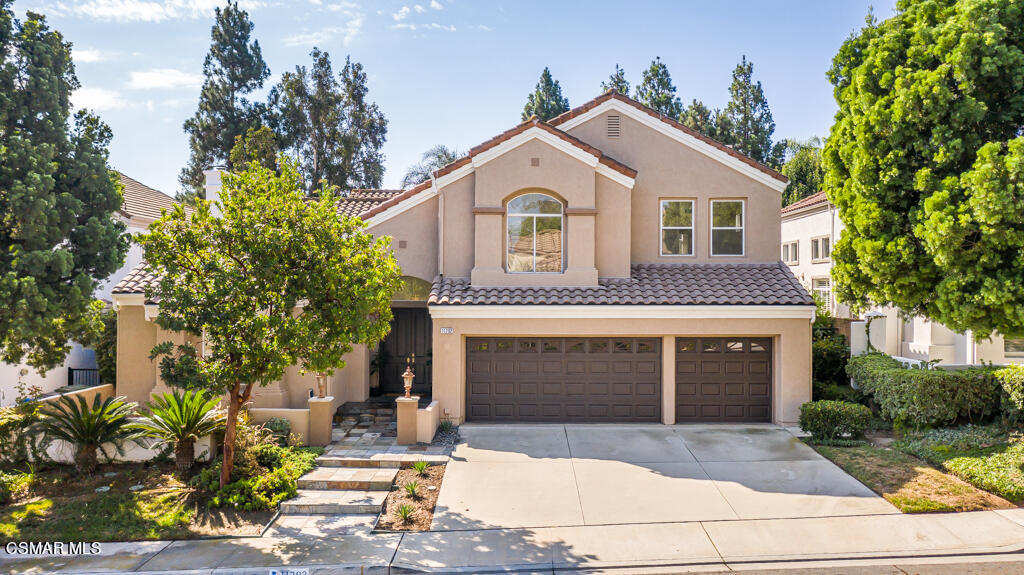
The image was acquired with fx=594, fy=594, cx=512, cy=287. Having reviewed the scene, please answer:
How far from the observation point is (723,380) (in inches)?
562

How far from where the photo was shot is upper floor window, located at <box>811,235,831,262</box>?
23.7 meters

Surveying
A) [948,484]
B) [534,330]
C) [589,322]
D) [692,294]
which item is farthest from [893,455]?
[534,330]

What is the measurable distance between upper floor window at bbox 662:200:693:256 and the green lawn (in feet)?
21.7

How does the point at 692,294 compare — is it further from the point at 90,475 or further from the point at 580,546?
the point at 90,475

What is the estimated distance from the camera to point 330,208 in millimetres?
9680

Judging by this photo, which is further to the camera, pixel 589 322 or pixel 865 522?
pixel 589 322

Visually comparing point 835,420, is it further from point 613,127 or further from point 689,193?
point 613,127

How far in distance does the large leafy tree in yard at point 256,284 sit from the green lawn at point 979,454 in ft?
33.8

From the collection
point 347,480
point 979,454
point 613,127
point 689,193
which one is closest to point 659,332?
point 689,193

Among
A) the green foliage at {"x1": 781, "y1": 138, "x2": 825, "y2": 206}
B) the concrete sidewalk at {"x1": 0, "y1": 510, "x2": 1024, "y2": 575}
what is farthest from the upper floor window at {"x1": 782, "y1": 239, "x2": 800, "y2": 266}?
the concrete sidewalk at {"x1": 0, "y1": 510, "x2": 1024, "y2": 575}

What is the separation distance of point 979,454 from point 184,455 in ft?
46.7

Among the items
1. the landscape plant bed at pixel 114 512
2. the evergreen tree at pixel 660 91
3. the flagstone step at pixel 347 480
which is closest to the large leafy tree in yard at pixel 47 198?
the landscape plant bed at pixel 114 512

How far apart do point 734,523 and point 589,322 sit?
5.99 m

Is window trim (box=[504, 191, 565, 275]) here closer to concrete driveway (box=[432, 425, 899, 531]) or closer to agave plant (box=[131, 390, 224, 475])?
concrete driveway (box=[432, 425, 899, 531])
